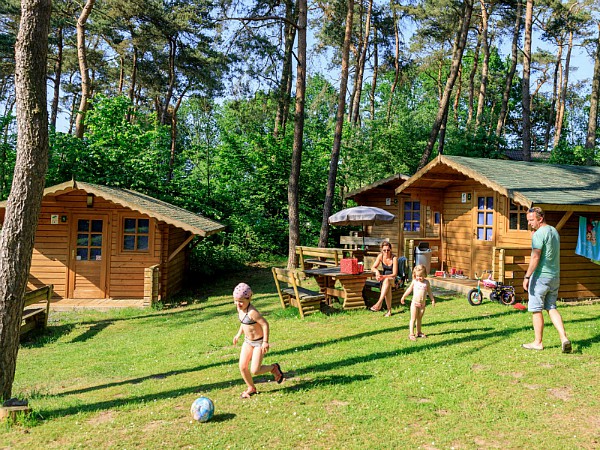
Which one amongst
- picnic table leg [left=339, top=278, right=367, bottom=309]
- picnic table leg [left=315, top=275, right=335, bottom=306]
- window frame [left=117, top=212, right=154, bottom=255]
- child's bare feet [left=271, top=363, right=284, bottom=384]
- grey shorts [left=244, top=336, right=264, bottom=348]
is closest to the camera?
grey shorts [left=244, top=336, right=264, bottom=348]

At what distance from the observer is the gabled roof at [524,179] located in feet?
34.0

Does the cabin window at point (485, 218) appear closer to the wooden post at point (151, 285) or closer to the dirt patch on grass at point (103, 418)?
the wooden post at point (151, 285)

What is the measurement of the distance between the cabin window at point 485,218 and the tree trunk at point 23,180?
11.2 m

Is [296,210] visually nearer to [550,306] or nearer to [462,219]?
[462,219]

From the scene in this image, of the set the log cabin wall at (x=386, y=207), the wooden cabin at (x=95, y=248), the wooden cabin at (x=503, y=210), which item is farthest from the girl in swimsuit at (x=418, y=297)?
the log cabin wall at (x=386, y=207)

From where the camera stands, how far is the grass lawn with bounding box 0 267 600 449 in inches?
170

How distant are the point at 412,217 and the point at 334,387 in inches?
520

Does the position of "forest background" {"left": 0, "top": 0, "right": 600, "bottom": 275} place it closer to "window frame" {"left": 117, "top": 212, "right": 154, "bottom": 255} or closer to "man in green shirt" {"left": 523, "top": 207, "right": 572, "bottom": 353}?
"window frame" {"left": 117, "top": 212, "right": 154, "bottom": 255}

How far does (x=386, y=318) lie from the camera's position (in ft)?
30.3

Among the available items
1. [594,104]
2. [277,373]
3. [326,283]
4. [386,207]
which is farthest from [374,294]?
[594,104]

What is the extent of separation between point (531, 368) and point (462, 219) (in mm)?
8643

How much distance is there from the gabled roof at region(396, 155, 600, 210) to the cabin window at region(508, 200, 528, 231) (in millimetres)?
768

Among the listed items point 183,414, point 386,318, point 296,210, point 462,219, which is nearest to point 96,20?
point 296,210

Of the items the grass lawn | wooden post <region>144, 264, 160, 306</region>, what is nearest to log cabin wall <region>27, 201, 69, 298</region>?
wooden post <region>144, 264, 160, 306</region>
